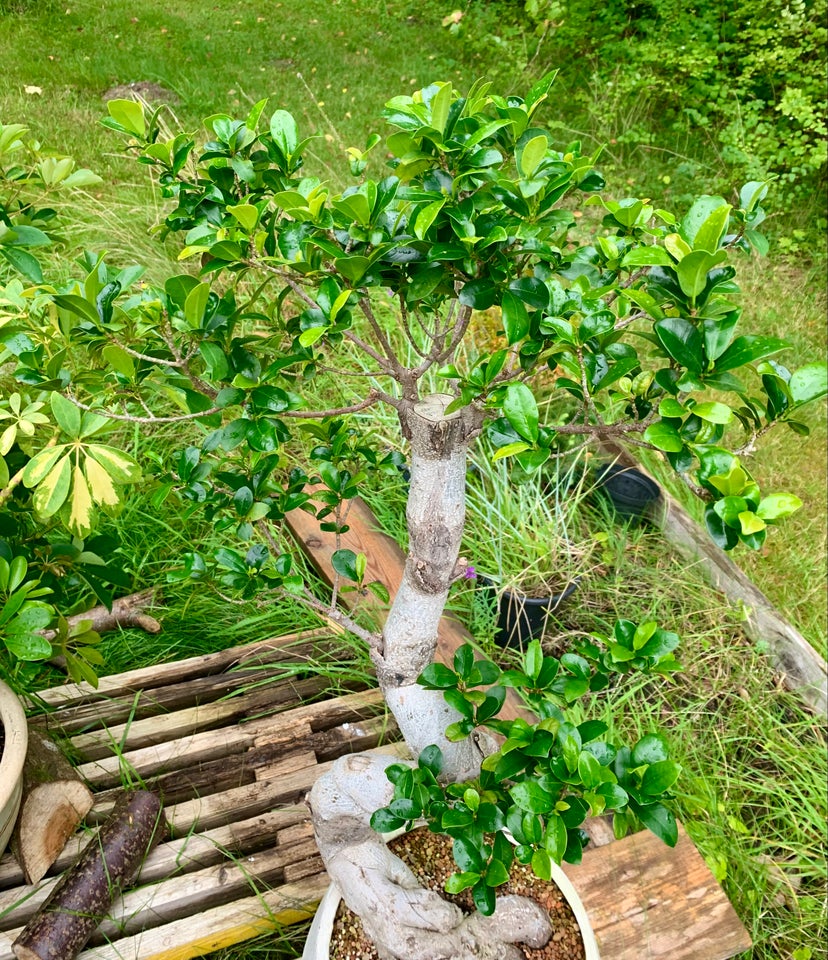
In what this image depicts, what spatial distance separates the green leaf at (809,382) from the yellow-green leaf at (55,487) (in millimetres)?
927

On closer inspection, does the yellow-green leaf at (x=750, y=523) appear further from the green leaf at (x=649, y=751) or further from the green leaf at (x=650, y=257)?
the green leaf at (x=649, y=751)

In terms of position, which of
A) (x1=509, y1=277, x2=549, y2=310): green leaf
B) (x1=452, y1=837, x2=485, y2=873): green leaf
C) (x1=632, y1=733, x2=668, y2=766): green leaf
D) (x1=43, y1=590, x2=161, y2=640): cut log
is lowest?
(x1=43, y1=590, x2=161, y2=640): cut log

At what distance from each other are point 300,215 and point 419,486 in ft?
1.32

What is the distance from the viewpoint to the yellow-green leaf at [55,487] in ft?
3.37

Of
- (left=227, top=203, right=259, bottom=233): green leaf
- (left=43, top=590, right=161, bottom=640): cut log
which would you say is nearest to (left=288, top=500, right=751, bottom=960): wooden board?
(left=43, top=590, right=161, bottom=640): cut log

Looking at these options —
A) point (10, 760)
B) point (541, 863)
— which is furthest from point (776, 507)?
point (10, 760)

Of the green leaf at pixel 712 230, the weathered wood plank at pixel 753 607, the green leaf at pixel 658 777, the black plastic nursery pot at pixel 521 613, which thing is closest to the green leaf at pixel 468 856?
the green leaf at pixel 658 777

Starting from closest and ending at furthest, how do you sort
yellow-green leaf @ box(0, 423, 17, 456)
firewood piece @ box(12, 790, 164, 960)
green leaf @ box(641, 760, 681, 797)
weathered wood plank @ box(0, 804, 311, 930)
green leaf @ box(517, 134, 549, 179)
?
1. green leaf @ box(517, 134, 549, 179)
2. green leaf @ box(641, 760, 681, 797)
3. yellow-green leaf @ box(0, 423, 17, 456)
4. firewood piece @ box(12, 790, 164, 960)
5. weathered wood plank @ box(0, 804, 311, 930)

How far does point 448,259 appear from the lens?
2.53 ft

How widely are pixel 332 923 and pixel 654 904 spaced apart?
68 centimetres

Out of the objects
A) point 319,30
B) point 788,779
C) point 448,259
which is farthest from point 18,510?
point 319,30

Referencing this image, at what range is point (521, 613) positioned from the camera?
6.91 ft

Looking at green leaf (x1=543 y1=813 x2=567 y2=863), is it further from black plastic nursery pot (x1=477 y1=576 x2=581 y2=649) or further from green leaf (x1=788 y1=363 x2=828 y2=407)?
black plastic nursery pot (x1=477 y1=576 x2=581 y2=649)

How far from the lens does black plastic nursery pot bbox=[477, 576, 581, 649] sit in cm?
208
